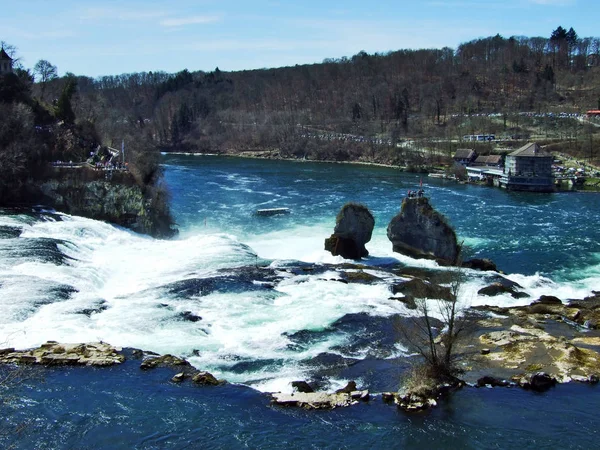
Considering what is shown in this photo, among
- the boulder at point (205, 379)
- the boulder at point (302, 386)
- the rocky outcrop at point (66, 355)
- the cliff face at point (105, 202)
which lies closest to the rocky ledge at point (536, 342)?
the boulder at point (302, 386)

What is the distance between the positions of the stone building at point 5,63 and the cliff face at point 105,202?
789 inches

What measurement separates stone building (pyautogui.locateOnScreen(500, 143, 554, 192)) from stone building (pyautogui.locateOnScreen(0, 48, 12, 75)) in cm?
5895

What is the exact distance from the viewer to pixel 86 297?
32.0m

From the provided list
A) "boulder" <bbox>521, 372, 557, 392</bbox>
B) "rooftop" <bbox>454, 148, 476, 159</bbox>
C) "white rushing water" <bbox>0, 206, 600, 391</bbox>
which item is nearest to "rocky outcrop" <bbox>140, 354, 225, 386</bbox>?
"white rushing water" <bbox>0, 206, 600, 391</bbox>

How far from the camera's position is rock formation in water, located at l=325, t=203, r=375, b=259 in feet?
140

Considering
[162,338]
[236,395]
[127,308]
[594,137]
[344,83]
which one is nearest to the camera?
[236,395]

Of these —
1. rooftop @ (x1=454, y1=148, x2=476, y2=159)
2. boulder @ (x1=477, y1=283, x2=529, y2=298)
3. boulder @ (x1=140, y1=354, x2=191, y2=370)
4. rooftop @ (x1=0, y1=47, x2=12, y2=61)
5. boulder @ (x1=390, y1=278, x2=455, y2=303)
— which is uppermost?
rooftop @ (x1=0, y1=47, x2=12, y2=61)

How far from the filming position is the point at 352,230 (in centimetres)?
4269

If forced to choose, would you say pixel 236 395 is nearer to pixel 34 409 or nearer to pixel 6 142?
pixel 34 409

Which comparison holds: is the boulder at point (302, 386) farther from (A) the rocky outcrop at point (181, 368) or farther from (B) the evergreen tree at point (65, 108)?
(B) the evergreen tree at point (65, 108)

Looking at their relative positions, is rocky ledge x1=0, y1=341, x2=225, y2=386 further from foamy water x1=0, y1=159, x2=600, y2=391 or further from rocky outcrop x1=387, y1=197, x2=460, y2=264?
rocky outcrop x1=387, y1=197, x2=460, y2=264

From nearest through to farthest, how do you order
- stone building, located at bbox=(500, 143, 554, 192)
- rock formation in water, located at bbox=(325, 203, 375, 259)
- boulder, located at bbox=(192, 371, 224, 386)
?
1. boulder, located at bbox=(192, 371, 224, 386)
2. rock formation in water, located at bbox=(325, 203, 375, 259)
3. stone building, located at bbox=(500, 143, 554, 192)

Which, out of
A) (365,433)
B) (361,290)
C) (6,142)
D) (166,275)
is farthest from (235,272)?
(6,142)

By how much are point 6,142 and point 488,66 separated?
130 meters
